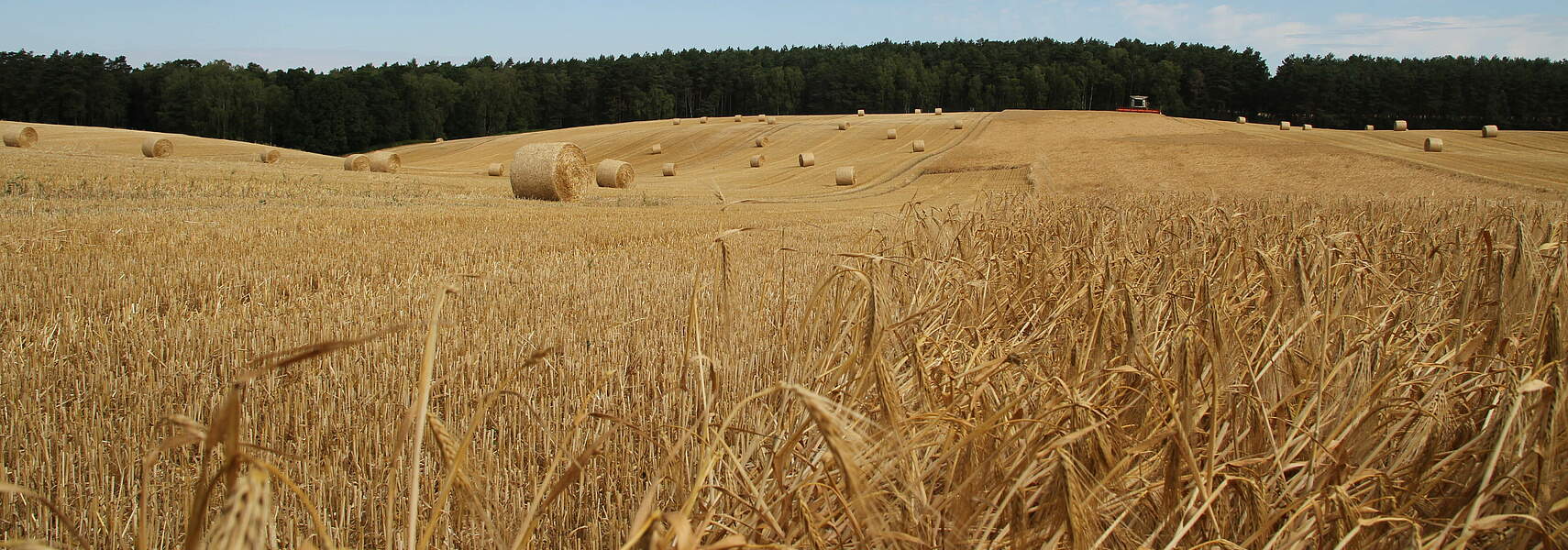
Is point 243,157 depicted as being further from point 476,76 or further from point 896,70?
point 896,70

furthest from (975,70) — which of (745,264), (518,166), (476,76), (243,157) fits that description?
(745,264)

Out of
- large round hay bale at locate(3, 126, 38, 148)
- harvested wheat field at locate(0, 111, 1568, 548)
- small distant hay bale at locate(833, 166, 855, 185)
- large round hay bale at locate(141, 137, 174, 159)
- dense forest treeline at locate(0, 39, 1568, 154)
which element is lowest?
harvested wheat field at locate(0, 111, 1568, 548)

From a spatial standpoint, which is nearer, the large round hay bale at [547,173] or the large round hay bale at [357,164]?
the large round hay bale at [547,173]

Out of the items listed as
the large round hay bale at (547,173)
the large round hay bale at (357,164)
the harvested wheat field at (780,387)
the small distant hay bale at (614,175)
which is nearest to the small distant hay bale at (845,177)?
the small distant hay bale at (614,175)

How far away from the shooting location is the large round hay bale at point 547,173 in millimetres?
17859

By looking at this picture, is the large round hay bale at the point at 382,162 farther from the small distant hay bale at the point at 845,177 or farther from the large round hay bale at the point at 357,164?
the small distant hay bale at the point at 845,177

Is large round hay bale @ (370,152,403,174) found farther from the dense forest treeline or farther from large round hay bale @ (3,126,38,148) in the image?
the dense forest treeline

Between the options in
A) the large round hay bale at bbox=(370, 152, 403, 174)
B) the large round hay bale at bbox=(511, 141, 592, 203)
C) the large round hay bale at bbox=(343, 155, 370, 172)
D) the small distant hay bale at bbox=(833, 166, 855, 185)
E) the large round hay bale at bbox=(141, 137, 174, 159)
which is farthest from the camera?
the large round hay bale at bbox=(141, 137, 174, 159)

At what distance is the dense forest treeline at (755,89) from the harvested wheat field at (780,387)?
70970 millimetres

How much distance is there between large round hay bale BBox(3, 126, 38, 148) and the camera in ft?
90.3

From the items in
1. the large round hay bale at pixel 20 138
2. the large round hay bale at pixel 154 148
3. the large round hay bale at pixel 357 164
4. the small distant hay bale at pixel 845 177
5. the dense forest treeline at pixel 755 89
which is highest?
the dense forest treeline at pixel 755 89

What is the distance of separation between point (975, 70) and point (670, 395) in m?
99.2

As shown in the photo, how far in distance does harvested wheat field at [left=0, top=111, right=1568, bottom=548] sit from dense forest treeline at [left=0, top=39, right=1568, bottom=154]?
233ft

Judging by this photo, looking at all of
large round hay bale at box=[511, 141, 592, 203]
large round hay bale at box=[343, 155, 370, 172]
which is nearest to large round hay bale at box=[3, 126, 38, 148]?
large round hay bale at box=[343, 155, 370, 172]
